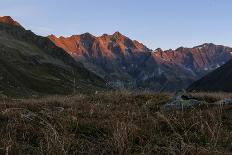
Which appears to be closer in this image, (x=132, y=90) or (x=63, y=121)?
(x=63, y=121)

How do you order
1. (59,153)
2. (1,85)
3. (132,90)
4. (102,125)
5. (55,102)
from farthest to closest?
(1,85) < (132,90) < (55,102) < (102,125) < (59,153)

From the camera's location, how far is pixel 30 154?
6.23 meters

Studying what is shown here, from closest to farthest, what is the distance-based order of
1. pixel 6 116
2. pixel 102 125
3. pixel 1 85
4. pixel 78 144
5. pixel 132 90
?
pixel 78 144 < pixel 102 125 < pixel 6 116 < pixel 132 90 < pixel 1 85

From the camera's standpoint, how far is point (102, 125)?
28.2 feet

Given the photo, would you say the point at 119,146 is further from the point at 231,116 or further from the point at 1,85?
the point at 1,85

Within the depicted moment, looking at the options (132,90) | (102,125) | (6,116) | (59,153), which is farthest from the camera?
(132,90)

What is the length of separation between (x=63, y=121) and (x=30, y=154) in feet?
8.19

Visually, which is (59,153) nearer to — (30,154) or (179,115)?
(30,154)

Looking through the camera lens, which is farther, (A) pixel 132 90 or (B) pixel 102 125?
(A) pixel 132 90

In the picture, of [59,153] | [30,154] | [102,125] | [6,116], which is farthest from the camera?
[6,116]

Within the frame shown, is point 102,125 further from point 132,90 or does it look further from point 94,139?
point 132,90

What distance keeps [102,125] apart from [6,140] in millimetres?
2447

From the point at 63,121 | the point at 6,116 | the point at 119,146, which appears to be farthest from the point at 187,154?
the point at 6,116

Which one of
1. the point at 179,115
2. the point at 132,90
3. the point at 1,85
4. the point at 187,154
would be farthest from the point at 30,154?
the point at 1,85
